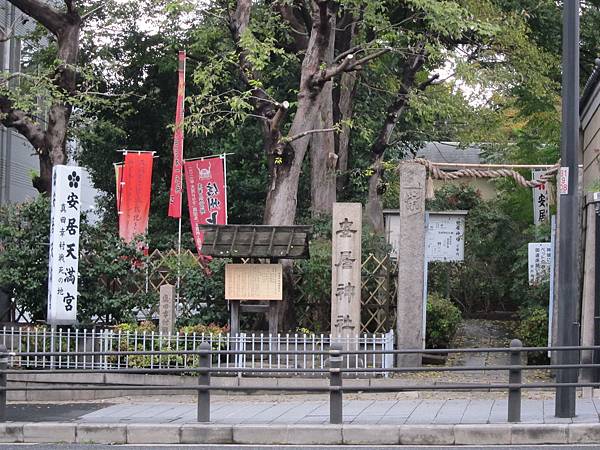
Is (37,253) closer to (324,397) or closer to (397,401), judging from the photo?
(324,397)

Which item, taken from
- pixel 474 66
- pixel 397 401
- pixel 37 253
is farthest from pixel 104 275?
pixel 474 66

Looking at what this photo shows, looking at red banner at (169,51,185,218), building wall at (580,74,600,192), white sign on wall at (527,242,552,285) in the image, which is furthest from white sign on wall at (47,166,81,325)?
building wall at (580,74,600,192)

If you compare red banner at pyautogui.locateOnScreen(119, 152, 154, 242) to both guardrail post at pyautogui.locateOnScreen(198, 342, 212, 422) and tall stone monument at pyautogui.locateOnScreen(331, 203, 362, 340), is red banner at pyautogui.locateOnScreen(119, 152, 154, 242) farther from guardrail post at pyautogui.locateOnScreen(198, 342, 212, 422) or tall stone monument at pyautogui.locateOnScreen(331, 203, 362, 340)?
guardrail post at pyautogui.locateOnScreen(198, 342, 212, 422)

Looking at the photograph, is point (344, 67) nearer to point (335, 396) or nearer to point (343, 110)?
point (343, 110)

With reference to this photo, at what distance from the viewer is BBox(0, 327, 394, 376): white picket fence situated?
15.9 m

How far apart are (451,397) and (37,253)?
28.2 ft

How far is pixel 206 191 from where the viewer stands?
69.9ft

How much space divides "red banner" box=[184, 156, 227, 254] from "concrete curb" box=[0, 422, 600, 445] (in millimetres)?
9742

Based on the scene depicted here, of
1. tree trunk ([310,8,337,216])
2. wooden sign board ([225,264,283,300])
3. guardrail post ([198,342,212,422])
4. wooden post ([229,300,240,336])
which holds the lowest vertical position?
guardrail post ([198,342,212,422])

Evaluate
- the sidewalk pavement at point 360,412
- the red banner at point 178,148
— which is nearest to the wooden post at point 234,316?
the sidewalk pavement at point 360,412

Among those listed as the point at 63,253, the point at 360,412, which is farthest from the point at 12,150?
the point at 360,412

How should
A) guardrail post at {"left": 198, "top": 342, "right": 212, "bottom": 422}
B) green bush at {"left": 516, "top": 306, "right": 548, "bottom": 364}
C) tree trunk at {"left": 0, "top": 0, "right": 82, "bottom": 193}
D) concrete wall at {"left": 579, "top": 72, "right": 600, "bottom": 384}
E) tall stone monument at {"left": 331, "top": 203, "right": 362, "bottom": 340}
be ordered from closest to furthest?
guardrail post at {"left": 198, "top": 342, "right": 212, "bottom": 422}, concrete wall at {"left": 579, "top": 72, "right": 600, "bottom": 384}, tall stone monument at {"left": 331, "top": 203, "right": 362, "bottom": 340}, green bush at {"left": 516, "top": 306, "right": 548, "bottom": 364}, tree trunk at {"left": 0, "top": 0, "right": 82, "bottom": 193}

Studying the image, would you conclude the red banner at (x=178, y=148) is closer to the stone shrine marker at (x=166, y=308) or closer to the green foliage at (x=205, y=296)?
the green foliage at (x=205, y=296)

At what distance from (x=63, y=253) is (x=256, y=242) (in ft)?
11.8
